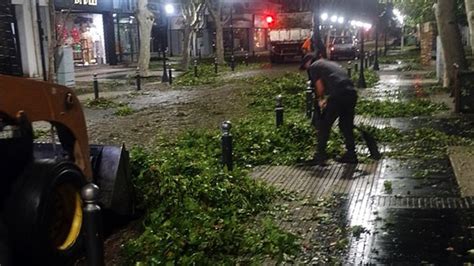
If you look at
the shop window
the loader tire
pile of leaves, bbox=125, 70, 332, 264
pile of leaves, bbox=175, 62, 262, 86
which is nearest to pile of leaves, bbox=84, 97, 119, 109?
pile of leaves, bbox=175, 62, 262, 86

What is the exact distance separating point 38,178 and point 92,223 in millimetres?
1110

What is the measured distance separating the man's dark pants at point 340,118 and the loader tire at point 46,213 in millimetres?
4617

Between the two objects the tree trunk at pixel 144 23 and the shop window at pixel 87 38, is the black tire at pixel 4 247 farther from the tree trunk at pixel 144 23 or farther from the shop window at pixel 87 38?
the shop window at pixel 87 38

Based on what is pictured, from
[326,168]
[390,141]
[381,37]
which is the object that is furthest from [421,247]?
[381,37]

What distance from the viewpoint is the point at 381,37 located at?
9731 centimetres

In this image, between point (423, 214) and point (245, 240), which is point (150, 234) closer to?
point (245, 240)

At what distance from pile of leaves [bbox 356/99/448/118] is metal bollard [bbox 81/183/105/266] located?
36.2ft

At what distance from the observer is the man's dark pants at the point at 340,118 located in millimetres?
9102

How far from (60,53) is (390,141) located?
56.3ft

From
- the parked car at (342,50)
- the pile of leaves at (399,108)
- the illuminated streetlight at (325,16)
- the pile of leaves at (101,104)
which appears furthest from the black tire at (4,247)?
the illuminated streetlight at (325,16)

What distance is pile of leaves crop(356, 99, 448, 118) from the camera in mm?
14367

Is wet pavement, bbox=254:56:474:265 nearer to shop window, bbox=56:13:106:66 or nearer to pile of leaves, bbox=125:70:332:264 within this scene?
pile of leaves, bbox=125:70:332:264

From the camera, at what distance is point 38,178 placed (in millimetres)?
5051

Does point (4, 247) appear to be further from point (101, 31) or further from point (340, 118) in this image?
point (101, 31)
